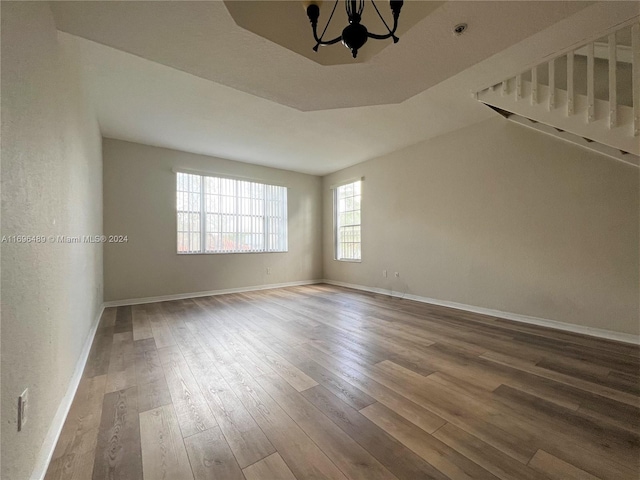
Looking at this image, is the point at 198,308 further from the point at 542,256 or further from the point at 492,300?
the point at 542,256

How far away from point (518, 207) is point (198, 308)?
184 inches

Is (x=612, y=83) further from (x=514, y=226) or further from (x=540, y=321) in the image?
(x=540, y=321)

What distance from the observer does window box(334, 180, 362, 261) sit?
571 cm

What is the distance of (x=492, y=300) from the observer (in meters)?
3.54

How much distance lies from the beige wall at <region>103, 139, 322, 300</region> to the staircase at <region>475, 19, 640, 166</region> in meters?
4.42

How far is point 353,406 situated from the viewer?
5.06 ft

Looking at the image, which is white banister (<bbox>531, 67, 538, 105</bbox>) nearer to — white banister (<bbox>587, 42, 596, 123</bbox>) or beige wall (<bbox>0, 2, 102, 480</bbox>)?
white banister (<bbox>587, 42, 596, 123</bbox>)

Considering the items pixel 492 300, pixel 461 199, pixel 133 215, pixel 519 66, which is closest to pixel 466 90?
pixel 519 66

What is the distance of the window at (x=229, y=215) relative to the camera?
15.8 ft

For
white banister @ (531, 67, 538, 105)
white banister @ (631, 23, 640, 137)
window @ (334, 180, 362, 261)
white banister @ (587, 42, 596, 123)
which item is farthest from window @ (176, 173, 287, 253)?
white banister @ (631, 23, 640, 137)

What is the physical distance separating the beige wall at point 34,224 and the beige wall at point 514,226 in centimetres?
431

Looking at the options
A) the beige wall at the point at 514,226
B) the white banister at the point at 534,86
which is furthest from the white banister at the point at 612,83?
the beige wall at the point at 514,226

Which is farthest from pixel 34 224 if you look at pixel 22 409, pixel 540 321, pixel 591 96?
pixel 540 321

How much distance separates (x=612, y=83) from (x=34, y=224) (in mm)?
3939
